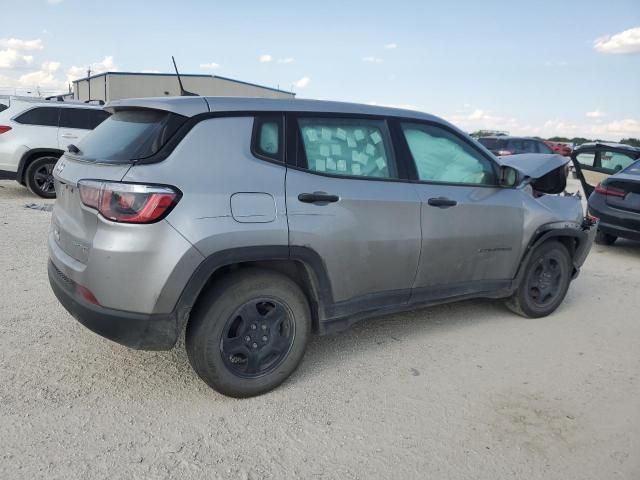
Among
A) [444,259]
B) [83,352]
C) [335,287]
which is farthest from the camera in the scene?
[444,259]

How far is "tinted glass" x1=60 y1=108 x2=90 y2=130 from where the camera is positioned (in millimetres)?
9469

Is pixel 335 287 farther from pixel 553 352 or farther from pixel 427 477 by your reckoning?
pixel 553 352

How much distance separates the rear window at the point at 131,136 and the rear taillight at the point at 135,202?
22 cm

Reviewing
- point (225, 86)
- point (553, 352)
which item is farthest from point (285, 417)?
point (225, 86)

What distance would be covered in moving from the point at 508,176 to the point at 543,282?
1150 mm

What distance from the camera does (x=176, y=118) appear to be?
9.36 ft

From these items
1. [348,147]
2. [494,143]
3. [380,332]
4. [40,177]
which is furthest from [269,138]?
[494,143]

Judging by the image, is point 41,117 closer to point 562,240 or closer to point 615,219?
point 562,240

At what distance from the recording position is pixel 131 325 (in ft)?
8.93

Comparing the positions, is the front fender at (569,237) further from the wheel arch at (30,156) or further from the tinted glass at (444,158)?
the wheel arch at (30,156)

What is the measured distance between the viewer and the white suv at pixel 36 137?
8.91 m

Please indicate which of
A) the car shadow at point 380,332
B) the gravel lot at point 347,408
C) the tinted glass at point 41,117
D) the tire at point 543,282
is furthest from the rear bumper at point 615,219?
the tinted glass at point 41,117

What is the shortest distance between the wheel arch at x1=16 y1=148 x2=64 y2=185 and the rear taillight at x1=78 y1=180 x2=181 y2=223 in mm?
7396

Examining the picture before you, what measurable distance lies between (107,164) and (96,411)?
4.40ft
